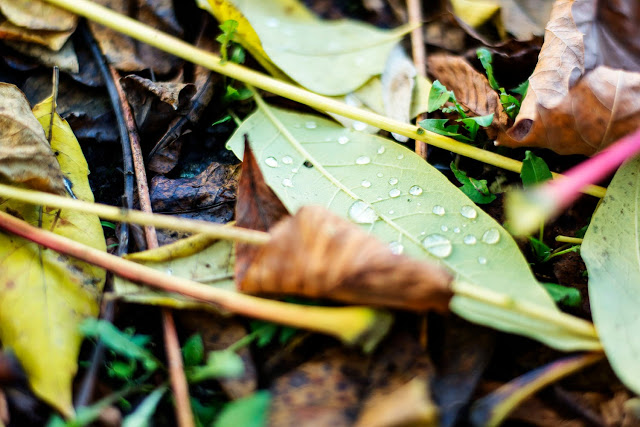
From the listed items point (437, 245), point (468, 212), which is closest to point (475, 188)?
point (468, 212)

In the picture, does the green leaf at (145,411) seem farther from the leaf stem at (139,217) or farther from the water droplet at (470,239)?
the water droplet at (470,239)

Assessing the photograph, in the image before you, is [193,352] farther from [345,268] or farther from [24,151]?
[24,151]

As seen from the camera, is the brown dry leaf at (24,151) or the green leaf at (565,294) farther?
the brown dry leaf at (24,151)

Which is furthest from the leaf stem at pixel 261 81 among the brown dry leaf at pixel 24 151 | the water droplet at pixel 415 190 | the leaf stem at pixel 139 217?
the leaf stem at pixel 139 217

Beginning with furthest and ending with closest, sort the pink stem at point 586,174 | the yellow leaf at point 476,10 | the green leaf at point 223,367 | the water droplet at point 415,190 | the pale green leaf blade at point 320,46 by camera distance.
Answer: the yellow leaf at point 476,10 → the pale green leaf blade at point 320,46 → the water droplet at point 415,190 → the green leaf at point 223,367 → the pink stem at point 586,174

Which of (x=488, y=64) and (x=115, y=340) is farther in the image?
(x=488, y=64)

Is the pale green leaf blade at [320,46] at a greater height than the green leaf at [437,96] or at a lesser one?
greater
